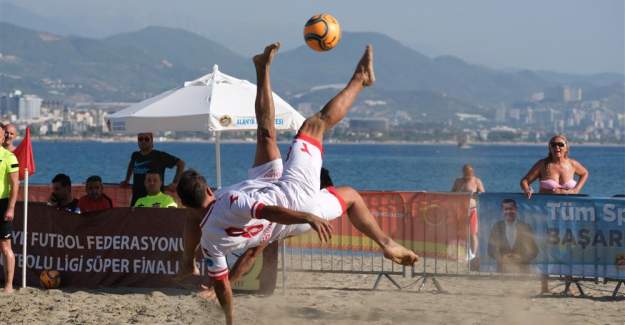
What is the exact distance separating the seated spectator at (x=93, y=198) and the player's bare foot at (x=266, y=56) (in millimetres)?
3904

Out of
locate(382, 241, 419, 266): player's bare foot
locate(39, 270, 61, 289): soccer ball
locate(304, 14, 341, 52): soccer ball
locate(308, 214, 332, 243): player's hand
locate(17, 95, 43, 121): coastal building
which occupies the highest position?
locate(17, 95, 43, 121): coastal building

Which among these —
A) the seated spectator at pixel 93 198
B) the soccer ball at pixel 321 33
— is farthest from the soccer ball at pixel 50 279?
the soccer ball at pixel 321 33

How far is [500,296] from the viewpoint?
1125 cm

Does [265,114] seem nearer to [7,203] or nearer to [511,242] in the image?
[7,203]

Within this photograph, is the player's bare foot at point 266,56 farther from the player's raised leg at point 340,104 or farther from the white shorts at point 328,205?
the white shorts at point 328,205

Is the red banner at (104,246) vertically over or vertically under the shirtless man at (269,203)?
under

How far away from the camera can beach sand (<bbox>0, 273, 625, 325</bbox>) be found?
978cm

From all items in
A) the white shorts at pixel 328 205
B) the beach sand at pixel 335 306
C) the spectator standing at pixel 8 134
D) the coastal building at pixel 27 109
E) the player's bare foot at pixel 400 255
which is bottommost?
the beach sand at pixel 335 306

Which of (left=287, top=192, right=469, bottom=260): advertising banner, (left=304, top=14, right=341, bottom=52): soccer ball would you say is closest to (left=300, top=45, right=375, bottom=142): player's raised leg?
(left=304, top=14, right=341, bottom=52): soccer ball

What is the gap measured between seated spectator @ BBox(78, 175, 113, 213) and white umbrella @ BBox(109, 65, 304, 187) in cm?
84

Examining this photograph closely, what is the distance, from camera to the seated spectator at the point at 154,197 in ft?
39.0

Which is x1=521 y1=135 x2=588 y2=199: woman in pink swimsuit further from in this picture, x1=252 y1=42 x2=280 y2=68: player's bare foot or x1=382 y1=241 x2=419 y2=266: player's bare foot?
x1=382 y1=241 x2=419 y2=266: player's bare foot

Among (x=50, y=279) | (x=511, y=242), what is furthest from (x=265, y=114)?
(x=50, y=279)

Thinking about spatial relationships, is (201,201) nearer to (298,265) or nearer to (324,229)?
(324,229)
